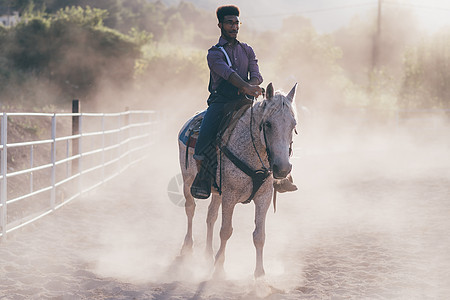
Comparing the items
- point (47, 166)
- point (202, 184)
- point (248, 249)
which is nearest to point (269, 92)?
point (202, 184)

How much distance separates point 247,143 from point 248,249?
221 centimetres

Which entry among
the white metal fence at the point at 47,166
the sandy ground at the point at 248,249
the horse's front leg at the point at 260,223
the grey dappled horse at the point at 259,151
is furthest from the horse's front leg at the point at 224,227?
the white metal fence at the point at 47,166

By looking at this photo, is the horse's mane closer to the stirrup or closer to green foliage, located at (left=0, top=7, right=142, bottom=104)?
the stirrup

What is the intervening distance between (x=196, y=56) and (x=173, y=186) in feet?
75.4

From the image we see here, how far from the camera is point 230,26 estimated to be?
18.0ft

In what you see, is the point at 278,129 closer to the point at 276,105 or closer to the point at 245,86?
the point at 276,105

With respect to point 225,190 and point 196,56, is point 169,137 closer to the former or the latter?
point 196,56

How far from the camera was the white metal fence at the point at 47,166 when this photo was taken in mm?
8078

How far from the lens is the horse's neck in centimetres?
520

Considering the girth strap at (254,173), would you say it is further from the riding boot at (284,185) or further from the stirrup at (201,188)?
the riding boot at (284,185)

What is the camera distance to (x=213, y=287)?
209 inches

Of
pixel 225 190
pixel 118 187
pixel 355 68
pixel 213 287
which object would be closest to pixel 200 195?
pixel 225 190

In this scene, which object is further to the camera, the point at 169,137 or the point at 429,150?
the point at 169,137

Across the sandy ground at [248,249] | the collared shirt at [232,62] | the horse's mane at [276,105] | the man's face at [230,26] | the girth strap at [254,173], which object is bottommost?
the sandy ground at [248,249]
